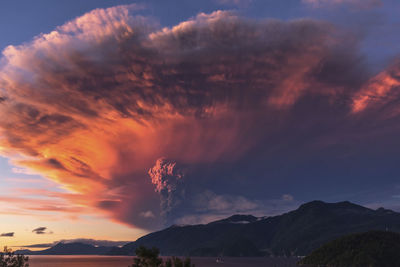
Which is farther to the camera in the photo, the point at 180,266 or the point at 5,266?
the point at 5,266

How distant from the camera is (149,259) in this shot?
7156cm

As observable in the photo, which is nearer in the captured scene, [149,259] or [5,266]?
[149,259]

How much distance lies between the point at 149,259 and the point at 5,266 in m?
39.7

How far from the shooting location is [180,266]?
6794cm

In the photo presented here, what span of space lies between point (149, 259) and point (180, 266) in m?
7.08

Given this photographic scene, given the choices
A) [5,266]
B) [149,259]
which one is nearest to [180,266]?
[149,259]

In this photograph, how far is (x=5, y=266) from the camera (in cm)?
8762

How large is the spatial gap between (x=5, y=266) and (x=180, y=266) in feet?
153

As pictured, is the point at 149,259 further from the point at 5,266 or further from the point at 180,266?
the point at 5,266
